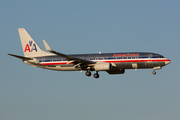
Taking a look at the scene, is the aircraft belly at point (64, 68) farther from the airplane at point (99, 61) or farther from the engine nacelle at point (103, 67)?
the engine nacelle at point (103, 67)

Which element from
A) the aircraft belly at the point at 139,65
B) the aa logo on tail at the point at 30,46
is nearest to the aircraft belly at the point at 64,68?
the aa logo on tail at the point at 30,46

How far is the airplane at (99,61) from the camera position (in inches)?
2527

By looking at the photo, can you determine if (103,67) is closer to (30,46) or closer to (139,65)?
(139,65)

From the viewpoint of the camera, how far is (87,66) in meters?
66.9

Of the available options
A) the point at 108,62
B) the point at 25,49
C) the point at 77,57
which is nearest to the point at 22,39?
the point at 25,49

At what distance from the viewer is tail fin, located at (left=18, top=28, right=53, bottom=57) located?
243 ft

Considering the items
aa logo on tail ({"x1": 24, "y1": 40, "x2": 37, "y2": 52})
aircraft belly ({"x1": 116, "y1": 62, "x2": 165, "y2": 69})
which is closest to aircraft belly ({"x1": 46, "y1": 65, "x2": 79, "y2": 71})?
aa logo on tail ({"x1": 24, "y1": 40, "x2": 37, "y2": 52})

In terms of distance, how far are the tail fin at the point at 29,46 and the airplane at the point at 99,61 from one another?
0.73 meters

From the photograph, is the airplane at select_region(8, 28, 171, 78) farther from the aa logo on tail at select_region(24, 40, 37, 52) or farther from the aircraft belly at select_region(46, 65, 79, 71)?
the aa logo on tail at select_region(24, 40, 37, 52)

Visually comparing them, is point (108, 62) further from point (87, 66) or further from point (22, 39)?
point (22, 39)

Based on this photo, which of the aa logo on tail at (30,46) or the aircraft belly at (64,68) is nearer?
the aircraft belly at (64,68)

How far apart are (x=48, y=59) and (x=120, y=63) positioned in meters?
15.6

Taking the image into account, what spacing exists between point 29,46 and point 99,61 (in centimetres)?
1789

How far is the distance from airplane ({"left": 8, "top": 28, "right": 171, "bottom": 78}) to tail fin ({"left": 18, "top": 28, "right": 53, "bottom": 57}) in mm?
732
